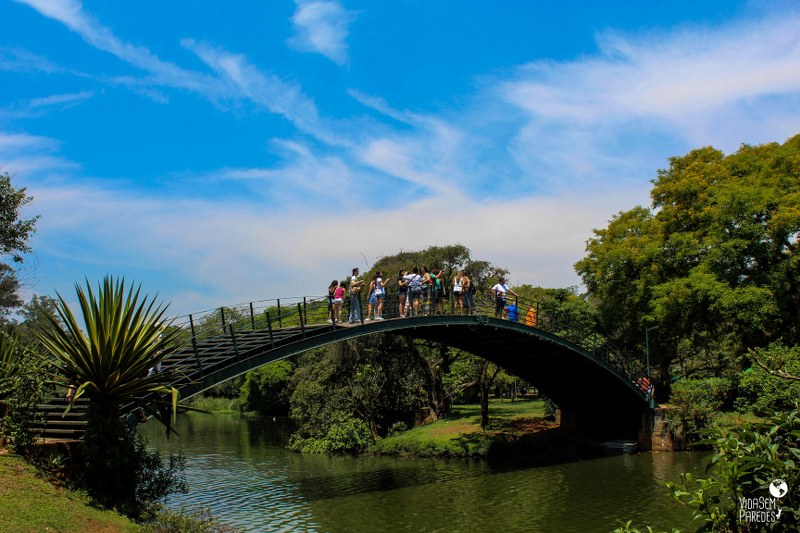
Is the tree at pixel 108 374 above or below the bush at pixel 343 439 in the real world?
above

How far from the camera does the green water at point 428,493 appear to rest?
770 inches

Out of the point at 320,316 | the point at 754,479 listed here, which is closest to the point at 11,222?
the point at 320,316

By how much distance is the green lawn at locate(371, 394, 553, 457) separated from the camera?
33.1 m

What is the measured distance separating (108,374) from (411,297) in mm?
13290

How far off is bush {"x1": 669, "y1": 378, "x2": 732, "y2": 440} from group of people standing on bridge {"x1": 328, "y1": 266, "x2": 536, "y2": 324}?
1132 centimetres

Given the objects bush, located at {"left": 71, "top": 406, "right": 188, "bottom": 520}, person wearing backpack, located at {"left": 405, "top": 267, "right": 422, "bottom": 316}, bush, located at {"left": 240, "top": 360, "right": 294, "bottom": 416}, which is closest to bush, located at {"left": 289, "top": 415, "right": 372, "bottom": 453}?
person wearing backpack, located at {"left": 405, "top": 267, "right": 422, "bottom": 316}

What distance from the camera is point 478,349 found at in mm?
31547

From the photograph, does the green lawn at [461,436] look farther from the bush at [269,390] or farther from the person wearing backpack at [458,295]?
the bush at [269,390]

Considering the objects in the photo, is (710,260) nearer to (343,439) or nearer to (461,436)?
(461,436)

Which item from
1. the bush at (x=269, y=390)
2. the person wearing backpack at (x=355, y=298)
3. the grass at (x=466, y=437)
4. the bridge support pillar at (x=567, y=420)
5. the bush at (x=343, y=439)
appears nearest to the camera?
the person wearing backpack at (x=355, y=298)

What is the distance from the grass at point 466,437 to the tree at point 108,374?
2129cm

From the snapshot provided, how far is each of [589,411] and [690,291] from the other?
10.1m

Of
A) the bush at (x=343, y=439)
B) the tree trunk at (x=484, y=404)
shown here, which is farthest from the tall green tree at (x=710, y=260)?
the bush at (x=343, y=439)

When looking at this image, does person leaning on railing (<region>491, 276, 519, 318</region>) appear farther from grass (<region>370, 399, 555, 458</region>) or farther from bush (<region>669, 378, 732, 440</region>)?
bush (<region>669, 378, 732, 440</region>)
